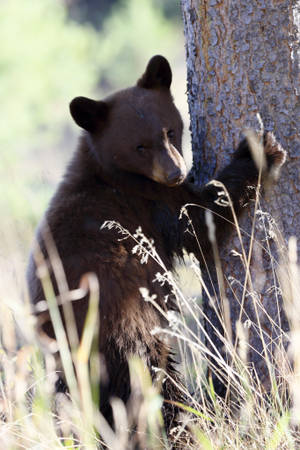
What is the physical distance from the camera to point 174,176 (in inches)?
132

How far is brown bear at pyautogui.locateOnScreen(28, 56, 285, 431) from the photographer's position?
3.32 m

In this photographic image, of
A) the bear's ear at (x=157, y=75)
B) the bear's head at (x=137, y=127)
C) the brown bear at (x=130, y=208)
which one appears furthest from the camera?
the bear's ear at (x=157, y=75)

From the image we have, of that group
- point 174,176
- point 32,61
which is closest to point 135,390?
point 174,176

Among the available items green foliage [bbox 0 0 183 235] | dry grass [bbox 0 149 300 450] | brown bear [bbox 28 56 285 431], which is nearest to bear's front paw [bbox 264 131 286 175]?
brown bear [bbox 28 56 285 431]

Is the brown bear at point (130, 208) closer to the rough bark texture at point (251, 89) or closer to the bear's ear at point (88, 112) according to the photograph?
the bear's ear at point (88, 112)

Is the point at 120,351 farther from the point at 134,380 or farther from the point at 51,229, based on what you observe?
the point at 51,229

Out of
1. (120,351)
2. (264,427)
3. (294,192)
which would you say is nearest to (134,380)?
(120,351)

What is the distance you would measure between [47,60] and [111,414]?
13.5 m

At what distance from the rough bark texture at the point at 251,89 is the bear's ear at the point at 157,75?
0.71 ft

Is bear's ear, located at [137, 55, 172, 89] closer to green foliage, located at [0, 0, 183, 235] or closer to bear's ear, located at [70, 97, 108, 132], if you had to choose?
bear's ear, located at [70, 97, 108, 132]

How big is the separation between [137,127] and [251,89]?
0.73 meters

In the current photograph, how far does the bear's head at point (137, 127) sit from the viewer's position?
3.63 meters

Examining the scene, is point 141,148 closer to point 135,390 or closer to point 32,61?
point 135,390

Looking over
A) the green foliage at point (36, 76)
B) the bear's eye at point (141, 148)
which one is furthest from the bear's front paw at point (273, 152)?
the green foliage at point (36, 76)
